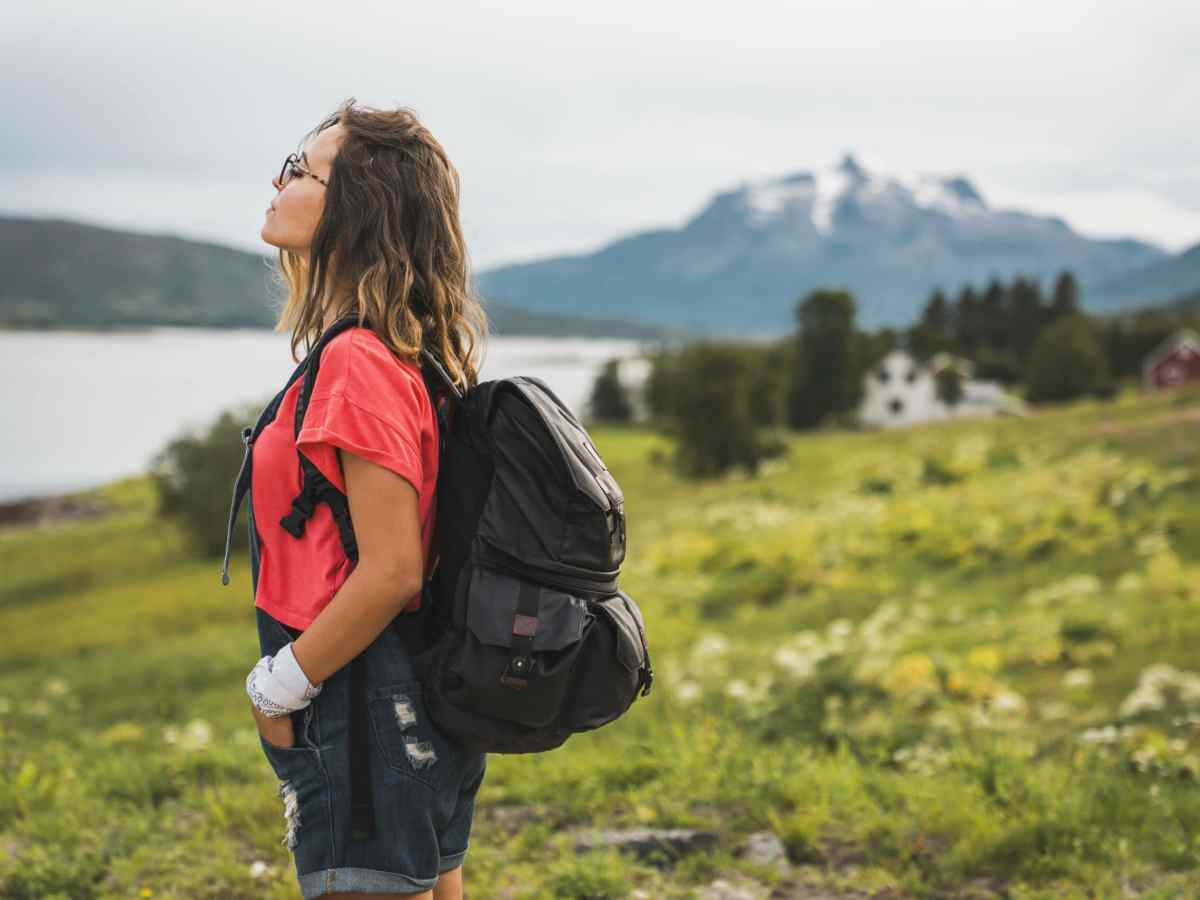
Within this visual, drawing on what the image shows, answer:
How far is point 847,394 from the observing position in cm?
7400

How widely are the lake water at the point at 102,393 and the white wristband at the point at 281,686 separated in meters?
57.7

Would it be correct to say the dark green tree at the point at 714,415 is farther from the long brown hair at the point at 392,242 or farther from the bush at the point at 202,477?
the long brown hair at the point at 392,242

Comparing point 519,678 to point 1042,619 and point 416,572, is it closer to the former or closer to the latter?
point 416,572

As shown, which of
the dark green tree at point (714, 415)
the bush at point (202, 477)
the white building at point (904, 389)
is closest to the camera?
the bush at point (202, 477)

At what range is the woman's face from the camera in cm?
238

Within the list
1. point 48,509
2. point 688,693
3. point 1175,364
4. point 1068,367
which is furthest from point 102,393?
point 688,693

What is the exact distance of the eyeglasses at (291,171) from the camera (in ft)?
7.85

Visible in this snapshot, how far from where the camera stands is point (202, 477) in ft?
153

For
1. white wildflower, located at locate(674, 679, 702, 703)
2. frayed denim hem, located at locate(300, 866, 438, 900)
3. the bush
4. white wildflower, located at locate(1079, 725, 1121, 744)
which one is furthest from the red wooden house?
frayed denim hem, located at locate(300, 866, 438, 900)

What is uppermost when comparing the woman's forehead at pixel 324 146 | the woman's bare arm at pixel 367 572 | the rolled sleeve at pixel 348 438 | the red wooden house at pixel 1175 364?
the red wooden house at pixel 1175 364

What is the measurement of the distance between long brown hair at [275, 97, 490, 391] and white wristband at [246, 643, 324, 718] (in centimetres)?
71

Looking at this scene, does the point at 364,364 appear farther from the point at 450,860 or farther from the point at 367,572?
the point at 450,860

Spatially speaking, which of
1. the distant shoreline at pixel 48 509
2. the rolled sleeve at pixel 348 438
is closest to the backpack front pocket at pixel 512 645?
the rolled sleeve at pixel 348 438

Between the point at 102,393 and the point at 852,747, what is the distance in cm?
14688
